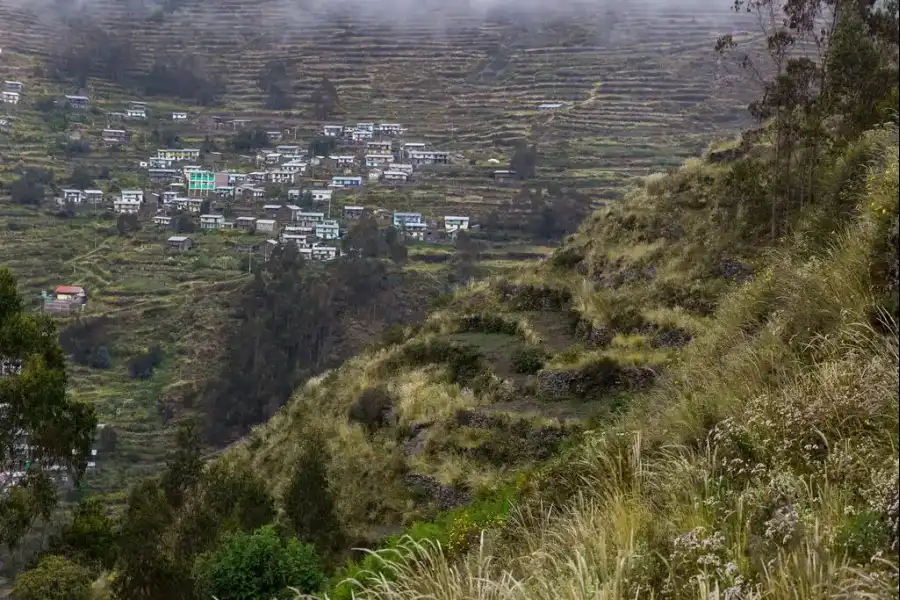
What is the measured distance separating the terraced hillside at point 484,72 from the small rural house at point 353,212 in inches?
172

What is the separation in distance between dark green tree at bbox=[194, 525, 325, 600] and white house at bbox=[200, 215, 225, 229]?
197ft

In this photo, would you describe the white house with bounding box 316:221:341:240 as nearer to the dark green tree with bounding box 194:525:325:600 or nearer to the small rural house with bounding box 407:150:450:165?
the small rural house with bounding box 407:150:450:165

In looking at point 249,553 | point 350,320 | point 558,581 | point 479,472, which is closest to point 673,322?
point 479,472

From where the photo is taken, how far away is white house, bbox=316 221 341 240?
60938 millimetres

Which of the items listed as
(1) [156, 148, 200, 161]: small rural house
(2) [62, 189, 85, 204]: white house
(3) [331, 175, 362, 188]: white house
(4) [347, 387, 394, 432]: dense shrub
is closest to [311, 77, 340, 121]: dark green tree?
(1) [156, 148, 200, 161]: small rural house

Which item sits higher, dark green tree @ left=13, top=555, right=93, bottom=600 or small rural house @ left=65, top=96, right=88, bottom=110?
small rural house @ left=65, top=96, right=88, bottom=110

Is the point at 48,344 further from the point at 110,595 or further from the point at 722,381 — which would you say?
the point at 722,381

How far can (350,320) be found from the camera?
45.1m

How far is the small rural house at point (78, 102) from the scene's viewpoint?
90.4 meters

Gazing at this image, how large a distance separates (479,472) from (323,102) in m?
91.2

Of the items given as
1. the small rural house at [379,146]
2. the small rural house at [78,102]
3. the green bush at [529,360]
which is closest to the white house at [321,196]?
the small rural house at [379,146]

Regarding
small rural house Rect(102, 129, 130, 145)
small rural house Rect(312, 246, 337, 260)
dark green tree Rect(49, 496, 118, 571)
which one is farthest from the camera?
small rural house Rect(102, 129, 130, 145)

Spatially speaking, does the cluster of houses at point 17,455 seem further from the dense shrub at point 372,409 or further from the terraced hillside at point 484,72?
the terraced hillside at point 484,72

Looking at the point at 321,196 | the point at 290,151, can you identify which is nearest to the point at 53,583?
the point at 321,196
